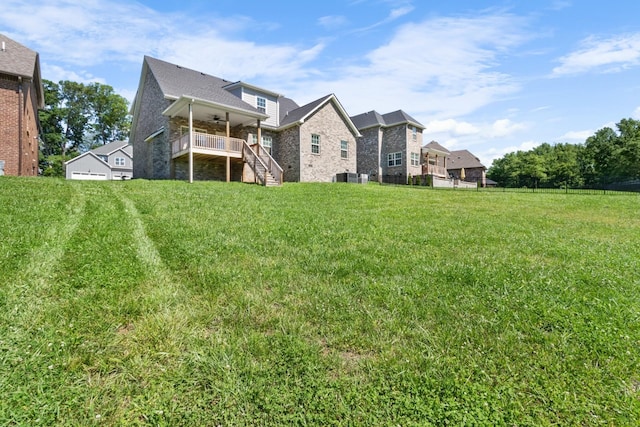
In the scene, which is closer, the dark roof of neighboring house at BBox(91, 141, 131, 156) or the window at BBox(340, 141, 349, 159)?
the window at BBox(340, 141, 349, 159)

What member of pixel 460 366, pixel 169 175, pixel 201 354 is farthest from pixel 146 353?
pixel 169 175

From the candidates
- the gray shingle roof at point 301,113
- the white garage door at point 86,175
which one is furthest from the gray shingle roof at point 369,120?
the white garage door at point 86,175

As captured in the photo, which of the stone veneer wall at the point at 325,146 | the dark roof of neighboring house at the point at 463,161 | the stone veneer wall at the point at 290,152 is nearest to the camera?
the stone veneer wall at the point at 290,152

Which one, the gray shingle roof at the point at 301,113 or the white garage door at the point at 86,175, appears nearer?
the gray shingle roof at the point at 301,113

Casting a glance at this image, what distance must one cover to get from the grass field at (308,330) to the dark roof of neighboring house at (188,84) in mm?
13558

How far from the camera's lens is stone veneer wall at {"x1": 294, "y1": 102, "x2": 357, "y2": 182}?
20.5 m

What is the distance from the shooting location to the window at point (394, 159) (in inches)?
1094

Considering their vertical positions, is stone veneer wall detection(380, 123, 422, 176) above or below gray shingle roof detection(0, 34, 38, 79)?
below

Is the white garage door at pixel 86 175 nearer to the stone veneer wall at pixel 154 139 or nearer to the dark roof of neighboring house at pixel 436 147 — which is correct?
the stone veneer wall at pixel 154 139

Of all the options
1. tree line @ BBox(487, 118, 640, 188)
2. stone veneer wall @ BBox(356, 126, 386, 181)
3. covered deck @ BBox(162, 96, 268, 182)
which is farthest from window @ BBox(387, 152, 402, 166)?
tree line @ BBox(487, 118, 640, 188)

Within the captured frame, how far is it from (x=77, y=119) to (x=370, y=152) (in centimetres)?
4927

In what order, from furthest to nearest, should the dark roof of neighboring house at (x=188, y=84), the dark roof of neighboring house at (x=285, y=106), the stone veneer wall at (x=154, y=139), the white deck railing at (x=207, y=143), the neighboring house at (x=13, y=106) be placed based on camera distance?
the dark roof of neighboring house at (x=285, y=106), the stone veneer wall at (x=154, y=139), the dark roof of neighboring house at (x=188, y=84), the white deck railing at (x=207, y=143), the neighboring house at (x=13, y=106)

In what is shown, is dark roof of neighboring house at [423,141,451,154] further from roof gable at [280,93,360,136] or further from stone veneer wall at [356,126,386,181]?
roof gable at [280,93,360,136]

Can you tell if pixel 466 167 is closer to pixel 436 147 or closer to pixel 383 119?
pixel 436 147
